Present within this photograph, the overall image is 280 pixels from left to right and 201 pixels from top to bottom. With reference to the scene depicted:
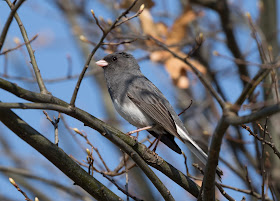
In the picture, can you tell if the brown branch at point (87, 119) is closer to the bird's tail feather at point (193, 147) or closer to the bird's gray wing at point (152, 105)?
the bird's tail feather at point (193, 147)

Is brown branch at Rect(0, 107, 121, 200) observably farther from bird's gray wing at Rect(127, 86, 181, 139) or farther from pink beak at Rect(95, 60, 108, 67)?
pink beak at Rect(95, 60, 108, 67)

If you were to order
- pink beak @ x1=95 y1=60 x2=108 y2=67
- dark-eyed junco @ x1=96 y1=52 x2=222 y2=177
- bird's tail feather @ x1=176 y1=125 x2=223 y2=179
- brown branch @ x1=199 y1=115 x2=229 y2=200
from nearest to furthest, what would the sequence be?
brown branch @ x1=199 y1=115 x2=229 y2=200 < bird's tail feather @ x1=176 y1=125 x2=223 y2=179 < dark-eyed junco @ x1=96 y1=52 x2=222 y2=177 < pink beak @ x1=95 y1=60 x2=108 y2=67

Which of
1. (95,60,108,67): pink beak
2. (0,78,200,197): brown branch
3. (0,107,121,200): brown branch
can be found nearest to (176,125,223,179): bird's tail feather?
(0,78,200,197): brown branch

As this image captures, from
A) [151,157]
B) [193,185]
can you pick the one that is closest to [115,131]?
[151,157]

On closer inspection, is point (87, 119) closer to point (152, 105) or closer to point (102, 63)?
point (152, 105)

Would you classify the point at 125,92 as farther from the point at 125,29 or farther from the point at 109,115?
the point at 109,115

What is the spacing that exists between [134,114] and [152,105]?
0.57 feet

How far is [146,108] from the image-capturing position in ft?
9.89

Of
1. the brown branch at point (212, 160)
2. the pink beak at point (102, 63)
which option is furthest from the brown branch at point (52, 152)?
the pink beak at point (102, 63)

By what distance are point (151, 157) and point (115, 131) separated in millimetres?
296

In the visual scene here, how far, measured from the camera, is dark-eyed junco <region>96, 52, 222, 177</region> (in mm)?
2896

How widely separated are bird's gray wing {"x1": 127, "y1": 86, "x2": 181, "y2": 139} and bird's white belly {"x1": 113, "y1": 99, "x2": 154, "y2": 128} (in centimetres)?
4

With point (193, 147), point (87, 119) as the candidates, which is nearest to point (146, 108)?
point (193, 147)

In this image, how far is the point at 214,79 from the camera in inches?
165
